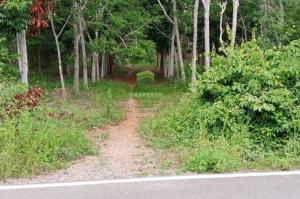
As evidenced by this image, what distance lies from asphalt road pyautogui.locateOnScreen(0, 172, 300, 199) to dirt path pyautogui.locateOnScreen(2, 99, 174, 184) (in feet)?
1.34

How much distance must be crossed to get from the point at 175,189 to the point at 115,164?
1.74 meters

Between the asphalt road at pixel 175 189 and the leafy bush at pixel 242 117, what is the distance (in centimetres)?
59

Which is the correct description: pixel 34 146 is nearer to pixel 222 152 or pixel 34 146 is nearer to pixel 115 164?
pixel 115 164

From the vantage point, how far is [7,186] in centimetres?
552

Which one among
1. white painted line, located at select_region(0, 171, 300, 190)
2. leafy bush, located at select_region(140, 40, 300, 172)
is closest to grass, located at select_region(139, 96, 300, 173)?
leafy bush, located at select_region(140, 40, 300, 172)

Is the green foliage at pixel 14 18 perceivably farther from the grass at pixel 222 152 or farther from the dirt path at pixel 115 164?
the grass at pixel 222 152

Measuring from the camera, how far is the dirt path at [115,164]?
6059 millimetres

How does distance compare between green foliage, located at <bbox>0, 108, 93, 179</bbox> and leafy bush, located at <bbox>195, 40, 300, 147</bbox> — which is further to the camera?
leafy bush, located at <bbox>195, 40, 300, 147</bbox>

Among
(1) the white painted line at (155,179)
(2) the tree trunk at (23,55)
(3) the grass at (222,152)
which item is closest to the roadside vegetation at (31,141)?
(1) the white painted line at (155,179)

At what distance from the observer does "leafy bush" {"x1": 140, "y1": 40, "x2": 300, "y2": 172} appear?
22.1ft

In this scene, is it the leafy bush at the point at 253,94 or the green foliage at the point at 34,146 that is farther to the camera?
the leafy bush at the point at 253,94

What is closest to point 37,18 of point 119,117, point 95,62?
point 119,117

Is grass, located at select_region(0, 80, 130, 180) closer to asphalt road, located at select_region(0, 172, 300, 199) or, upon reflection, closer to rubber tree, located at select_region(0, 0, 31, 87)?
asphalt road, located at select_region(0, 172, 300, 199)

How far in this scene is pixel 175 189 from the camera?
17.5 feet
